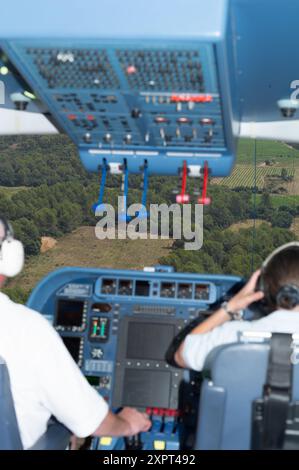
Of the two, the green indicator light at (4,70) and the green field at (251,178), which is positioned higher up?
the green field at (251,178)

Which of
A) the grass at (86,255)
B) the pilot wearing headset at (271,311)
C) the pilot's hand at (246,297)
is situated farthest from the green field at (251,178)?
the pilot wearing headset at (271,311)

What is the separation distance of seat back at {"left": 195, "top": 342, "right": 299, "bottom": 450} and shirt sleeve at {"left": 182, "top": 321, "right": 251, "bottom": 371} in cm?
8

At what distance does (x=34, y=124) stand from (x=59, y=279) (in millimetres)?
1101

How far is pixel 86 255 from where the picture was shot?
30859 millimetres

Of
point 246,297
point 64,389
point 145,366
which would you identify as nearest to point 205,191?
point 145,366

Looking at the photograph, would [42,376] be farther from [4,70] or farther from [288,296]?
[4,70]

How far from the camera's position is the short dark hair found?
6.83ft

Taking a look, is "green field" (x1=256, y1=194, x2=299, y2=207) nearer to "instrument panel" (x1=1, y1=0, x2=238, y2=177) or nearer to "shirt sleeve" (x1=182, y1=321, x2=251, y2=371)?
"instrument panel" (x1=1, y1=0, x2=238, y2=177)

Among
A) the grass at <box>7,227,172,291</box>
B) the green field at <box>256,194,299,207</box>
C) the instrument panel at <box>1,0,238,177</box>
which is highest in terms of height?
the green field at <box>256,194,299,207</box>

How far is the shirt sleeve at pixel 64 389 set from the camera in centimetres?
212

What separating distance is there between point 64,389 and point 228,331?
1.82 feet

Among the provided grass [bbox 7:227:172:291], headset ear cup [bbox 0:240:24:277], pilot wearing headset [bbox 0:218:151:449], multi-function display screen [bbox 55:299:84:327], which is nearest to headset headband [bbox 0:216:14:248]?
headset ear cup [bbox 0:240:24:277]

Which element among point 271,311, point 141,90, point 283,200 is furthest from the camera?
point 283,200

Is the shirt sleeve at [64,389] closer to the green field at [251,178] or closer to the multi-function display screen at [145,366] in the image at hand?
Result: the multi-function display screen at [145,366]
